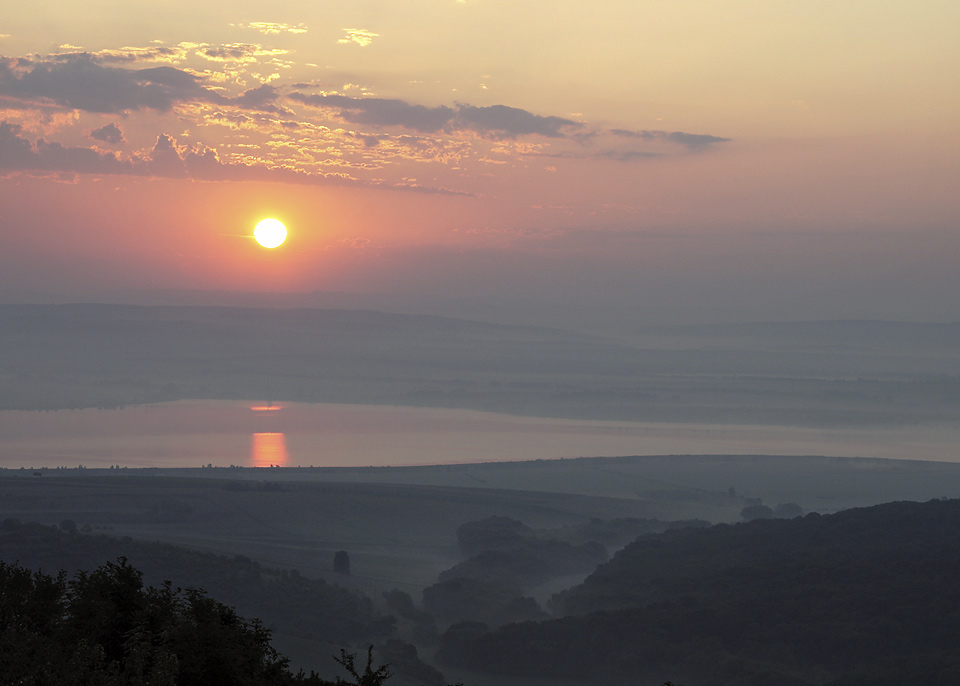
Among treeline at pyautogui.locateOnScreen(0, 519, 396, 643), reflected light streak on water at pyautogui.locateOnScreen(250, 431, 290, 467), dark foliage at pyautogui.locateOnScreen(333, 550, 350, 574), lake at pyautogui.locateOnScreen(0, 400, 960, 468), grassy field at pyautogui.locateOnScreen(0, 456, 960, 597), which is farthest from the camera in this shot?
lake at pyautogui.locateOnScreen(0, 400, 960, 468)

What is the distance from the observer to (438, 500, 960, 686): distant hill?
4366 cm

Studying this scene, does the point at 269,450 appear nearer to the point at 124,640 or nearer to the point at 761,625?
the point at 761,625

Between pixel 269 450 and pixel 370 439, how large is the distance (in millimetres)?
20348

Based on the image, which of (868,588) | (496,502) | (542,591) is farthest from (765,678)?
(496,502)

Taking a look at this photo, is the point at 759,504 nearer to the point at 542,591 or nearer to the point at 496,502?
the point at 496,502

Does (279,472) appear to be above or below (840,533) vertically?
above

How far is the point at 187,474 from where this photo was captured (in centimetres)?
10706

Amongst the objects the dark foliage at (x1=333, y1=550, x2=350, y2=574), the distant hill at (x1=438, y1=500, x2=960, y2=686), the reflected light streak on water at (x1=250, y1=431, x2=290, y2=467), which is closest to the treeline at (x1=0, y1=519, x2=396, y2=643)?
the dark foliage at (x1=333, y1=550, x2=350, y2=574)

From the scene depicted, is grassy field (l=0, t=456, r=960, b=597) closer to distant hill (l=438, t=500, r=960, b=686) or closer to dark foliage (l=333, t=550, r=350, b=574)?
dark foliage (l=333, t=550, r=350, b=574)

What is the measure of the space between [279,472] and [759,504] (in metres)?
51.7

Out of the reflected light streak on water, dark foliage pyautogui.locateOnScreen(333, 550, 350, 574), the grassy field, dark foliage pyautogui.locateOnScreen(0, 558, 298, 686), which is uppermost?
→ the reflected light streak on water

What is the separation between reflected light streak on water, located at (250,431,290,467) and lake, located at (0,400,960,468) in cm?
17

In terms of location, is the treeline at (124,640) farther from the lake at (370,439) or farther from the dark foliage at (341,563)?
the lake at (370,439)

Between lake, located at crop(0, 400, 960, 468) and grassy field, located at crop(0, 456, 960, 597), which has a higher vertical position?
lake, located at crop(0, 400, 960, 468)
